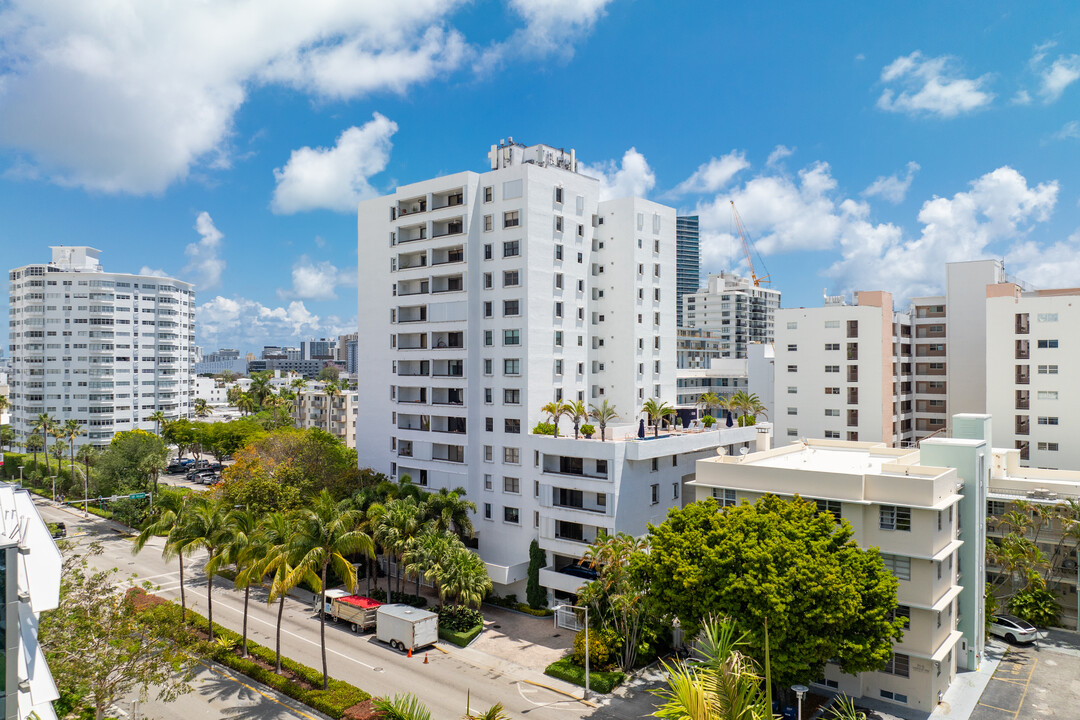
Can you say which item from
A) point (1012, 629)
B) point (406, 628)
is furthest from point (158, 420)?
point (1012, 629)

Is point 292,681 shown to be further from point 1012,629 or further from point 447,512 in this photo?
point 1012,629

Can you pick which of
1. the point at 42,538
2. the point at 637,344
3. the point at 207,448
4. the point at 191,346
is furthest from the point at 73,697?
the point at 191,346

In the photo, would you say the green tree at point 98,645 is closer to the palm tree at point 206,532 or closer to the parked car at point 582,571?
the palm tree at point 206,532

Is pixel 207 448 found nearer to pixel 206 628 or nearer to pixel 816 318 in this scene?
pixel 206 628

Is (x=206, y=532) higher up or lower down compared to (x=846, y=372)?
lower down

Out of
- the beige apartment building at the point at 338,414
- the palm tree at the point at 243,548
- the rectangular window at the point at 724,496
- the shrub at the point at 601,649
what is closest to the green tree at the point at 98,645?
the palm tree at the point at 243,548

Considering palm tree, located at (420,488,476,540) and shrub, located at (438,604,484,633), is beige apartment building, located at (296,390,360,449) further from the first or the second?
shrub, located at (438,604,484,633)

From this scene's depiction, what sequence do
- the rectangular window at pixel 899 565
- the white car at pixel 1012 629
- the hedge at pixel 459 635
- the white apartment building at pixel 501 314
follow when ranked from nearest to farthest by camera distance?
the rectangular window at pixel 899 565 < the hedge at pixel 459 635 < the white car at pixel 1012 629 < the white apartment building at pixel 501 314
